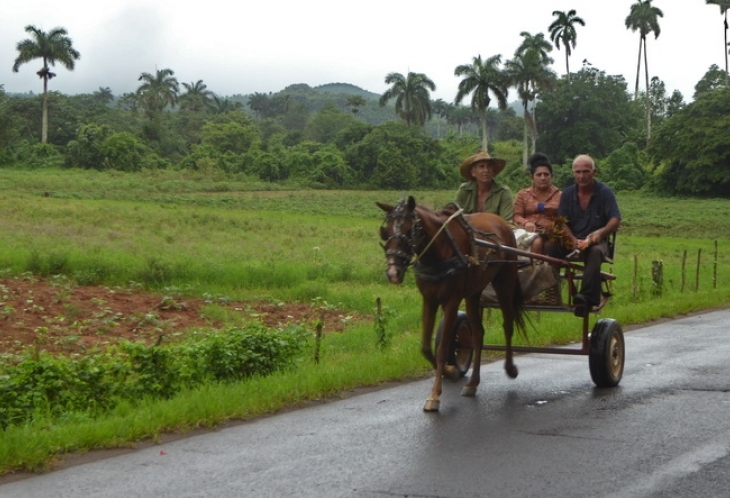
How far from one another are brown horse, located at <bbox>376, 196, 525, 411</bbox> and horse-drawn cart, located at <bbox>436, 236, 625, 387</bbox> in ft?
0.96

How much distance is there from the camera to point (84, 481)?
20.4 feet

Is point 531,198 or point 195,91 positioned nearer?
point 531,198

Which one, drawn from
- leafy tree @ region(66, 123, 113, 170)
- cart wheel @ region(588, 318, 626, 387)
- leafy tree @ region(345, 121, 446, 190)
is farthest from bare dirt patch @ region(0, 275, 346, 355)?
leafy tree @ region(345, 121, 446, 190)

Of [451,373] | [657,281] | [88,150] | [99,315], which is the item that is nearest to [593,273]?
→ [451,373]

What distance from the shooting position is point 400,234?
26.2 ft

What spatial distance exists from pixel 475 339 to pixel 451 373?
2.29ft

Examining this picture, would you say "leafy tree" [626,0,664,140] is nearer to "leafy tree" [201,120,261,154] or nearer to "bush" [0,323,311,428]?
"leafy tree" [201,120,261,154]

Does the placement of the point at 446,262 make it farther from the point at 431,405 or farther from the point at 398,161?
the point at 398,161

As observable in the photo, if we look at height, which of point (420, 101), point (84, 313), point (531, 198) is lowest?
point (84, 313)

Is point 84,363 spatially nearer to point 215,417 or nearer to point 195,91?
point 215,417

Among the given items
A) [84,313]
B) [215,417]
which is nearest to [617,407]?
[215,417]

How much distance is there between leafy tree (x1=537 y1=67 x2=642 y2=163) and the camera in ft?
270

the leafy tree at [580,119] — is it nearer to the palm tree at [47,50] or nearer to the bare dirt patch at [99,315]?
the palm tree at [47,50]

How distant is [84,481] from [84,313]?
11510 mm
